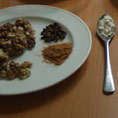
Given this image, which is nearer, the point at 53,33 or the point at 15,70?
the point at 15,70

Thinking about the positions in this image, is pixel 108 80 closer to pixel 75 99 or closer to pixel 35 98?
pixel 75 99

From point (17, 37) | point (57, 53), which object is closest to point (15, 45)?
point (17, 37)

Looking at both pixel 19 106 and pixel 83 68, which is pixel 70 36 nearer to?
pixel 83 68

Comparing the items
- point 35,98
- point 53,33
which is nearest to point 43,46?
point 53,33

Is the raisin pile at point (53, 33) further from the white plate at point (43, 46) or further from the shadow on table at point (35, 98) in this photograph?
the shadow on table at point (35, 98)

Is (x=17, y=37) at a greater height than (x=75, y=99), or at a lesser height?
greater
